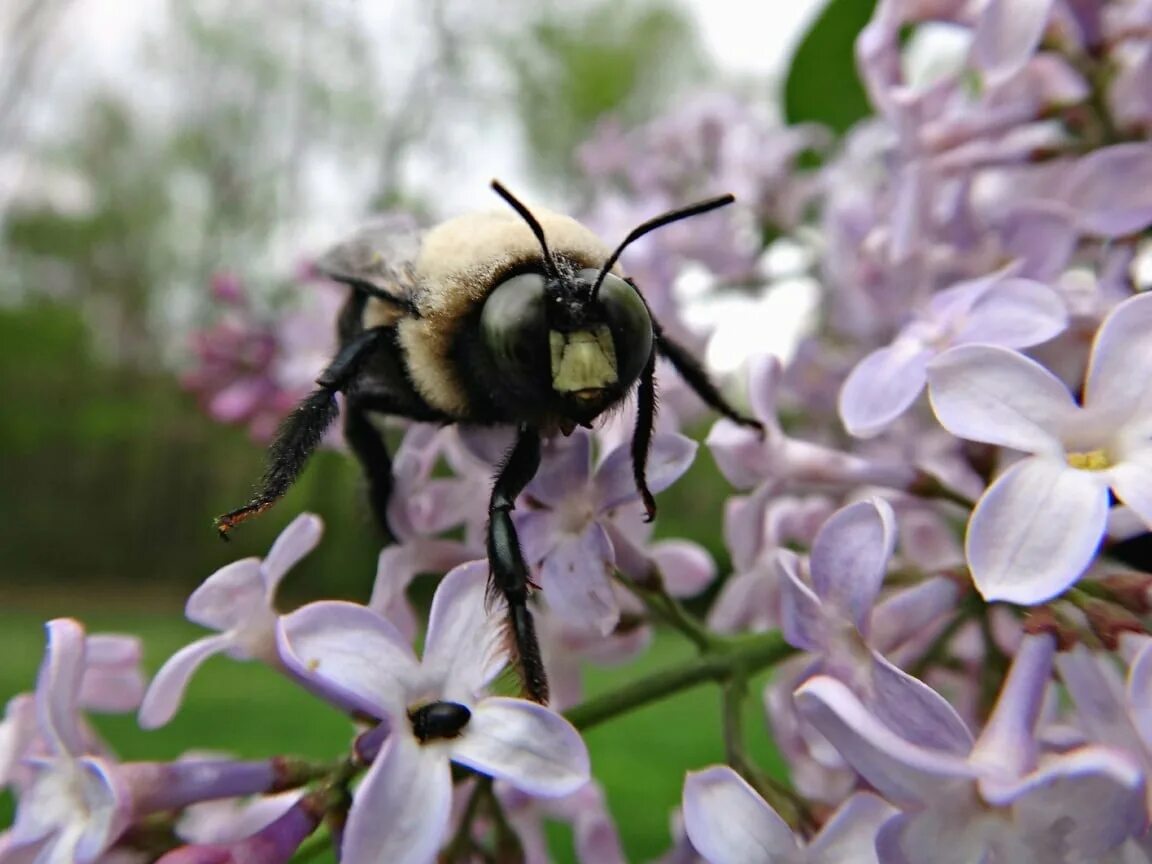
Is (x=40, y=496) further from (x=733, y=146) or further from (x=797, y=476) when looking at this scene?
(x=797, y=476)

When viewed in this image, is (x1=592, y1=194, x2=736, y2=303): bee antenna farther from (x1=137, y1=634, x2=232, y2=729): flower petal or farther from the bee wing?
(x1=137, y1=634, x2=232, y2=729): flower petal

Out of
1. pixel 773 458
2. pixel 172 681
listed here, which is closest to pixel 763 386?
pixel 773 458

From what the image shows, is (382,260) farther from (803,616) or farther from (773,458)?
(803,616)

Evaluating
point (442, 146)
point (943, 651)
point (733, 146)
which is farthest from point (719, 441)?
point (442, 146)

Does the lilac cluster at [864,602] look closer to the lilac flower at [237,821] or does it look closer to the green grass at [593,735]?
the lilac flower at [237,821]

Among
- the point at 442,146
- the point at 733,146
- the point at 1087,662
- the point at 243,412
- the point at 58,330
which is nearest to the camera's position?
the point at 1087,662

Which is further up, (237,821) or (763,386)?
(763,386)
